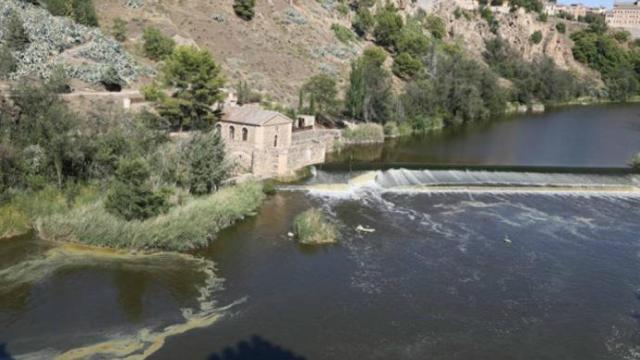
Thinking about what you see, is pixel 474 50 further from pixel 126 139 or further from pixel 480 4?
pixel 126 139

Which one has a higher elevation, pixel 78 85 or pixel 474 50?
pixel 474 50

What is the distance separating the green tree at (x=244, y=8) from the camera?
68.8 m

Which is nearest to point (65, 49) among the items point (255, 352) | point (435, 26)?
point (255, 352)

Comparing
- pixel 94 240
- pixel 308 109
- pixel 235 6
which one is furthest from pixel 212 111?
pixel 235 6

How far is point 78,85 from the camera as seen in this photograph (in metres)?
42.3

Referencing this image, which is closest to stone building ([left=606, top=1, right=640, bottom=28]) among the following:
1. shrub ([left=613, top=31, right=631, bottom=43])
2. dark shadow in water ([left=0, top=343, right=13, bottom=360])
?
shrub ([left=613, top=31, right=631, bottom=43])

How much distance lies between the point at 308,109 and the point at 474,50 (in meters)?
56.0

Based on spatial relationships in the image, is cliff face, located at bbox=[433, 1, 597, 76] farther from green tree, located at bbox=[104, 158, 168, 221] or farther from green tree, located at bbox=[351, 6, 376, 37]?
green tree, located at bbox=[104, 158, 168, 221]

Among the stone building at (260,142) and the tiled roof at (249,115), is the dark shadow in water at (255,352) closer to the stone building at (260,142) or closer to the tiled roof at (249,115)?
the stone building at (260,142)

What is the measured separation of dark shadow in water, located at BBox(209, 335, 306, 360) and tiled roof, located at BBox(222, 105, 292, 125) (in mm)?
20154

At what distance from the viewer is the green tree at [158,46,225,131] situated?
129 feet

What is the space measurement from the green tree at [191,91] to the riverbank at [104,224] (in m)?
11.7

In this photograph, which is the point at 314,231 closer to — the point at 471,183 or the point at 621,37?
the point at 471,183

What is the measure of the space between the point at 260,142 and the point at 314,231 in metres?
11.2
